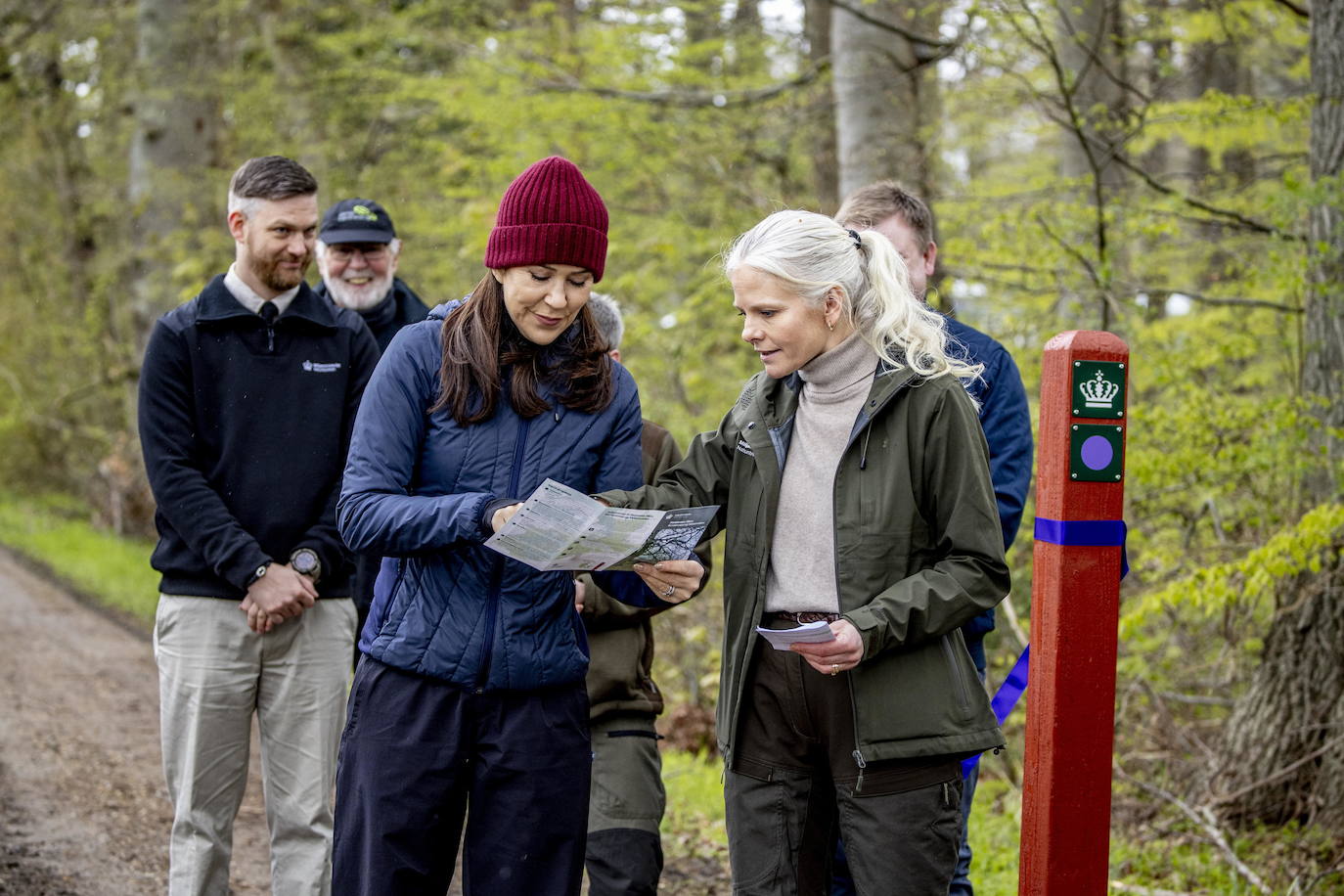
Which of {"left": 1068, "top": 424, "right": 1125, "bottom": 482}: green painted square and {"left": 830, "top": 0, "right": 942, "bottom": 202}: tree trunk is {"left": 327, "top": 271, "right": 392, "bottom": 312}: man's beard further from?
{"left": 830, "top": 0, "right": 942, "bottom": 202}: tree trunk

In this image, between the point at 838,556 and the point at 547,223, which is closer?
the point at 838,556

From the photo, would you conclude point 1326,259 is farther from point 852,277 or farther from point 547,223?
point 547,223

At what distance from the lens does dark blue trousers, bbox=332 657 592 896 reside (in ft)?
9.58

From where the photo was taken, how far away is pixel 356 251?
524 cm

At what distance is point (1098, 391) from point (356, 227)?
3.25m

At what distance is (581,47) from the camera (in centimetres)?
1183

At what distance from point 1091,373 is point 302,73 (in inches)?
600

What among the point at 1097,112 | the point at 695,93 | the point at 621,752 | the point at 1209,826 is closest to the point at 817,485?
the point at 621,752

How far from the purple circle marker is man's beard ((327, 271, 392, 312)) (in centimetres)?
316

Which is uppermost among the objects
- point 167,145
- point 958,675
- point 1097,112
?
point 167,145

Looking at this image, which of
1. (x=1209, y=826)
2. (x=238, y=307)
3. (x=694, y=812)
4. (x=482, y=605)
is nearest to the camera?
(x=482, y=605)

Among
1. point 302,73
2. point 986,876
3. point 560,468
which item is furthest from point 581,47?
point 560,468

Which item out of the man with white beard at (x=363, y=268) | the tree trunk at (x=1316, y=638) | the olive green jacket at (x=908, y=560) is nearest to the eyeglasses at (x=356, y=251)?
the man with white beard at (x=363, y=268)

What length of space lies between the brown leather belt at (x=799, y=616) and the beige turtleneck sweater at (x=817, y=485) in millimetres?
14
